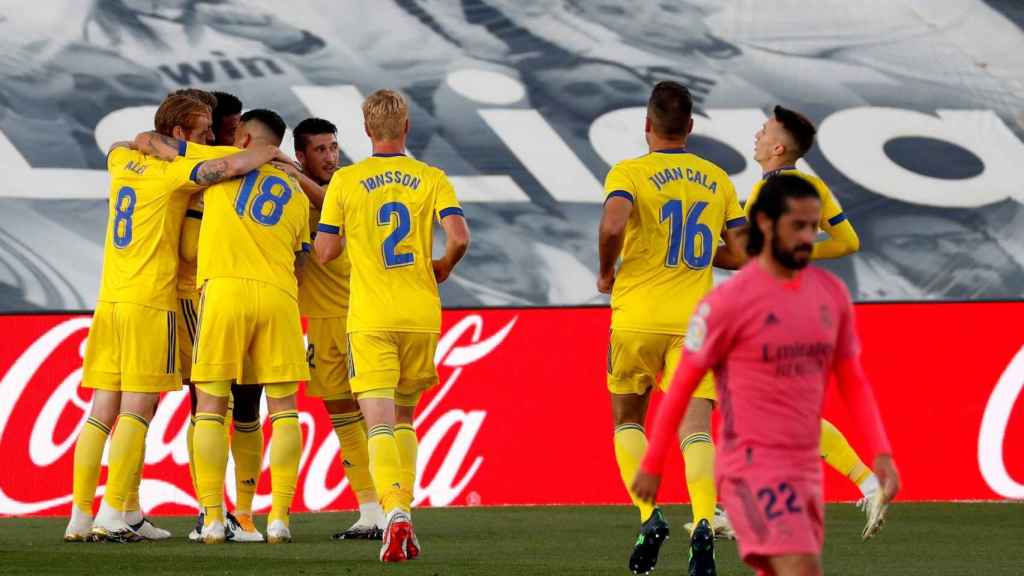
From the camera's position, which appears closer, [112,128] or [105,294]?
[105,294]

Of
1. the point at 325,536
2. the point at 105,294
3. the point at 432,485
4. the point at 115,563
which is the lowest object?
the point at 432,485

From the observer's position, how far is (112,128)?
40.3 ft

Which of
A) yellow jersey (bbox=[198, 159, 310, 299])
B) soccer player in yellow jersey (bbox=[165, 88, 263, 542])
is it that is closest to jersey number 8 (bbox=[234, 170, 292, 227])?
yellow jersey (bbox=[198, 159, 310, 299])

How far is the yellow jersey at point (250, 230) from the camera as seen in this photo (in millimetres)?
7703

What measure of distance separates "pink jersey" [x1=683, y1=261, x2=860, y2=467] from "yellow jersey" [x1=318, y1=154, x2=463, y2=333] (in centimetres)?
309

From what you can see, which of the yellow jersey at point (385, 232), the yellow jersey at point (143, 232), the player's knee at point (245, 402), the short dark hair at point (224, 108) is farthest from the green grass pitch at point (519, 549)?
the short dark hair at point (224, 108)

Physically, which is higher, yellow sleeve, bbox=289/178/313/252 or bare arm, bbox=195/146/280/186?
bare arm, bbox=195/146/280/186

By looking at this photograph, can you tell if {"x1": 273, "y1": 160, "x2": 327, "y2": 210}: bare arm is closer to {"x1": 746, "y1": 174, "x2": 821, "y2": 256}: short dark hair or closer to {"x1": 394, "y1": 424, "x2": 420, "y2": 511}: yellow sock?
{"x1": 394, "y1": 424, "x2": 420, "y2": 511}: yellow sock

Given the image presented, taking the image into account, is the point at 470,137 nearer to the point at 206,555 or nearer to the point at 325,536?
the point at 325,536

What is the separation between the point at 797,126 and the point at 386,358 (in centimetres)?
203

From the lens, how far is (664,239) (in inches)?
272

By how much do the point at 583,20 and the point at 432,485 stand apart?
3.71m

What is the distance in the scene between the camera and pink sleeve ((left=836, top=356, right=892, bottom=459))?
4.34m

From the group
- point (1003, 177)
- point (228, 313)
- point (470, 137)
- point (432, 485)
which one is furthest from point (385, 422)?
point (1003, 177)
